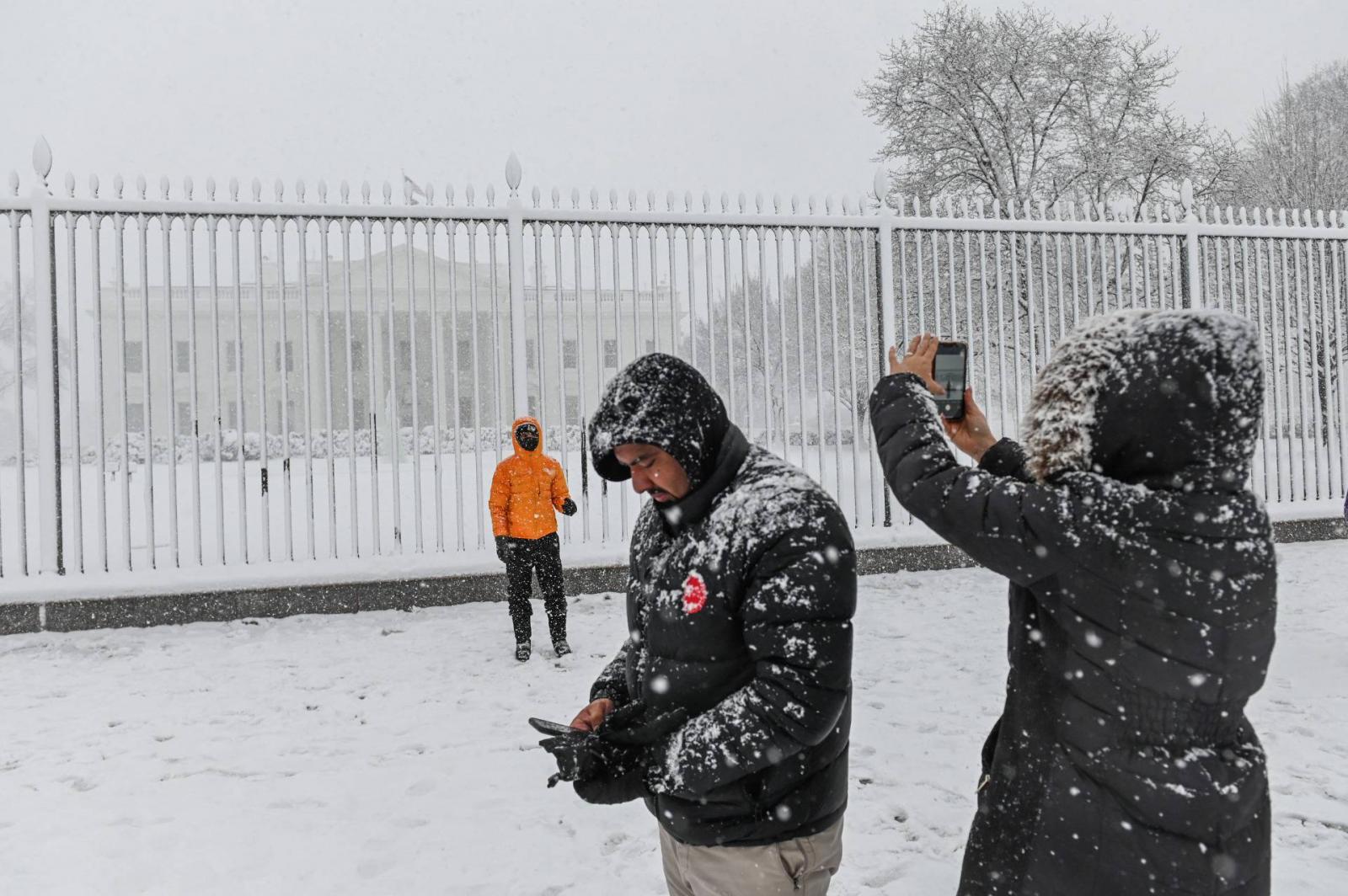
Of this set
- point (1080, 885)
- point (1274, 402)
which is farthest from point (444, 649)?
point (1274, 402)

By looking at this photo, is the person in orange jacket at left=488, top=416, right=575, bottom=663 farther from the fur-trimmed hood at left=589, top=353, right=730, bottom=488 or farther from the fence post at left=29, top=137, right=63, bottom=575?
the fur-trimmed hood at left=589, top=353, right=730, bottom=488

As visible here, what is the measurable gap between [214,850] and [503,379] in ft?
17.6

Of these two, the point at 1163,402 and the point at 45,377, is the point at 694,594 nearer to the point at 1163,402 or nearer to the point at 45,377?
the point at 1163,402

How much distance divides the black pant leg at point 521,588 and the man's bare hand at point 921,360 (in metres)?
4.56

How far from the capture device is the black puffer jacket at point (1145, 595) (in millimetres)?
1328

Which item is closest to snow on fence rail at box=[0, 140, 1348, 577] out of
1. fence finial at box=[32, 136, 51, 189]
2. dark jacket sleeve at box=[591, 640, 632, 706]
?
fence finial at box=[32, 136, 51, 189]

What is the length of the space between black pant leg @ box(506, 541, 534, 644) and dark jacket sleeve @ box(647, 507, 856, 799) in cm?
437

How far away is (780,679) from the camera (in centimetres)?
152

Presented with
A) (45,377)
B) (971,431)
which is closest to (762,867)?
(971,431)

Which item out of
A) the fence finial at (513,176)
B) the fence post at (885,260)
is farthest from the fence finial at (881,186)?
the fence finial at (513,176)

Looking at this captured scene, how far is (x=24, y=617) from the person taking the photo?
6.50 m

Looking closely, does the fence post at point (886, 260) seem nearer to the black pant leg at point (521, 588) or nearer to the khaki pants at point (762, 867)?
the black pant leg at point (521, 588)

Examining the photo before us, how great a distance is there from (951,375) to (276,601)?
6556 millimetres

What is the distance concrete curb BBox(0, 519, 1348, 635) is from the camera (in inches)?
258
